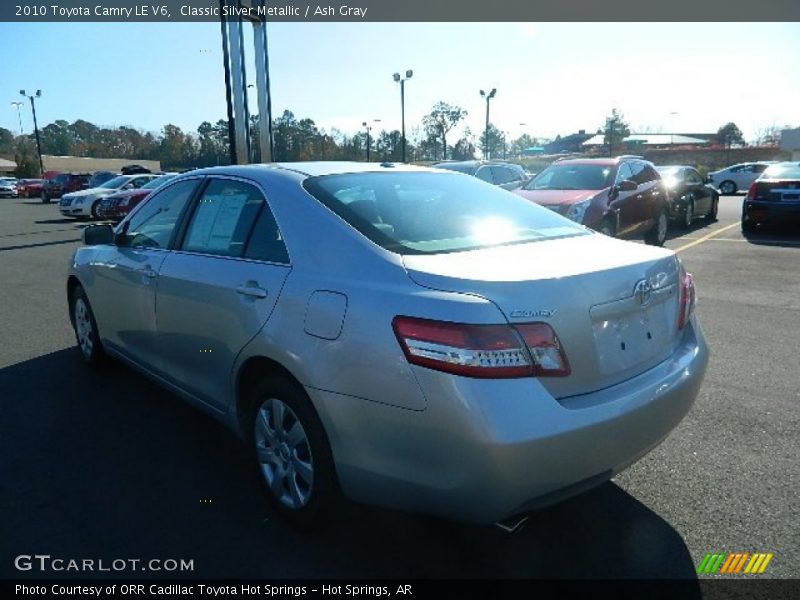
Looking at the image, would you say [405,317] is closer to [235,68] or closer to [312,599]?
[312,599]

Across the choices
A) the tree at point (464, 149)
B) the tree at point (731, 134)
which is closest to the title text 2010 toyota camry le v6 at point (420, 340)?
the tree at point (464, 149)

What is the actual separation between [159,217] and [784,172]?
1284 centimetres

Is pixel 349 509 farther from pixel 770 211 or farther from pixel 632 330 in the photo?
pixel 770 211

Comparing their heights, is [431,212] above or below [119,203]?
above

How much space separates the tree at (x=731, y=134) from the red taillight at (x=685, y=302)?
104 meters

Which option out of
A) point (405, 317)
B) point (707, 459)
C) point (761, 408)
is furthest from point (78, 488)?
point (761, 408)

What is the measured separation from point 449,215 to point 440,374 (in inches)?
47.2

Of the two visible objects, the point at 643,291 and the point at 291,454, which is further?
the point at 291,454

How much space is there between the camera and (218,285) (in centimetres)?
298

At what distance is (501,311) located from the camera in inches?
79.9

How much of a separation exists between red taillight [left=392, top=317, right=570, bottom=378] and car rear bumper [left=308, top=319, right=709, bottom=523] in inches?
1.6

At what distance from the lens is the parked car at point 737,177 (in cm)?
2877

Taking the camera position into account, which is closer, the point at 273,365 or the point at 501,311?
the point at 501,311

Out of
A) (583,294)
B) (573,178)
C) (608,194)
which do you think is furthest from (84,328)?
(573,178)
